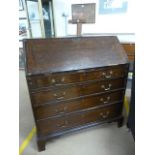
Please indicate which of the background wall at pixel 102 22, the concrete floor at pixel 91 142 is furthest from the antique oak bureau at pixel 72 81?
the background wall at pixel 102 22

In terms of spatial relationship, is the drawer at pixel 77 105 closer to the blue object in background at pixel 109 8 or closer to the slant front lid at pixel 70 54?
the slant front lid at pixel 70 54

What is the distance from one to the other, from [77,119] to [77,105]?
189 mm

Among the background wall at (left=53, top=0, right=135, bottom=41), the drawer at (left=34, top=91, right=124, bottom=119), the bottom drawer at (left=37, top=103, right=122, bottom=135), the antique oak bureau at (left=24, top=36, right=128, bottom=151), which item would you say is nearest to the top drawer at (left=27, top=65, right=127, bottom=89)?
the antique oak bureau at (left=24, top=36, right=128, bottom=151)

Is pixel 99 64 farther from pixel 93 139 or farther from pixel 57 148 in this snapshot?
pixel 57 148

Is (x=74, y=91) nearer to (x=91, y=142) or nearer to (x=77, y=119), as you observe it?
(x=77, y=119)

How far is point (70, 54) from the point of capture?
4.68 ft

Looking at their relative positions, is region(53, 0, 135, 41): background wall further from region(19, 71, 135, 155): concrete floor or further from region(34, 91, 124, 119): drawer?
region(19, 71, 135, 155): concrete floor

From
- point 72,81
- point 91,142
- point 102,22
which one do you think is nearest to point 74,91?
point 72,81

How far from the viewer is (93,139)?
5.61 feet

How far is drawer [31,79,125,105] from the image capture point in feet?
4.38

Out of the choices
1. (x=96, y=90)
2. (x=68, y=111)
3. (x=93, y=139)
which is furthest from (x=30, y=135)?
(x=96, y=90)

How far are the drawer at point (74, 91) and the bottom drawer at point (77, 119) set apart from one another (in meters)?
0.24

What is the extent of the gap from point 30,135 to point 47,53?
3.55 ft
